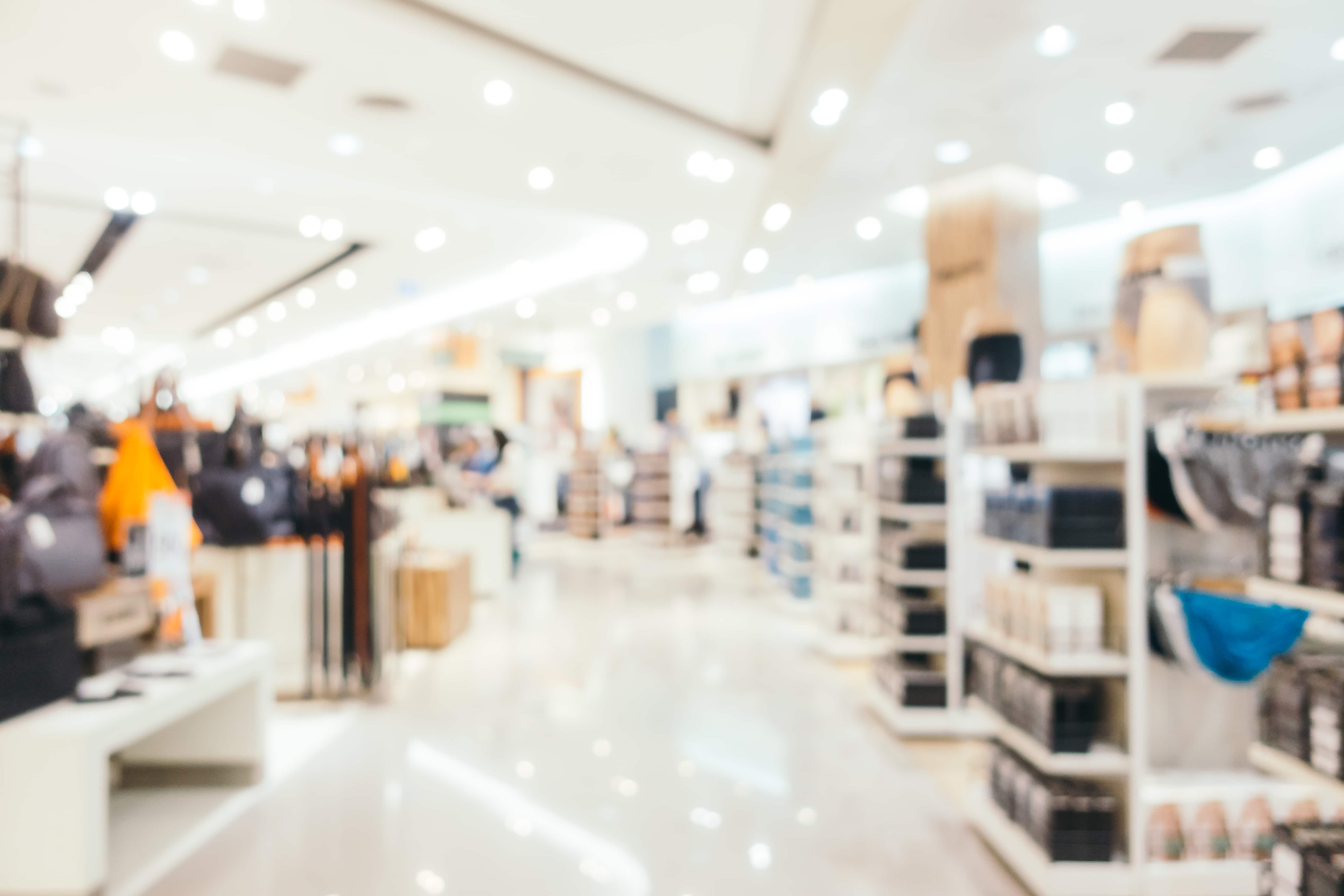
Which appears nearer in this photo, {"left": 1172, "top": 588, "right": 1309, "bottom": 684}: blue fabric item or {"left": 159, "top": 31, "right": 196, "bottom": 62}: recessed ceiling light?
{"left": 1172, "top": 588, "right": 1309, "bottom": 684}: blue fabric item

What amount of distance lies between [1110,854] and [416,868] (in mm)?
2242

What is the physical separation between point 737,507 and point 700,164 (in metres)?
6.09

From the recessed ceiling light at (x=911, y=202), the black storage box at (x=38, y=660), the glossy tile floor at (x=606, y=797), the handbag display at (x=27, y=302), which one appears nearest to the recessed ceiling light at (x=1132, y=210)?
the recessed ceiling light at (x=911, y=202)

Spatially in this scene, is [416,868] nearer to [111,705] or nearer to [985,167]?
[111,705]

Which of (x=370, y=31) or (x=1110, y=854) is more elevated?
(x=370, y=31)

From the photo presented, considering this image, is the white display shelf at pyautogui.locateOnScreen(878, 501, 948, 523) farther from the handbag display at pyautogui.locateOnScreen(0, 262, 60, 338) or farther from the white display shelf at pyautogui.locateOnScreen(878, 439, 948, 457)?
the handbag display at pyautogui.locateOnScreen(0, 262, 60, 338)

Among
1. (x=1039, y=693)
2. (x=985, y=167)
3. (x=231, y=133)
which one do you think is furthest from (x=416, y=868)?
(x=985, y=167)

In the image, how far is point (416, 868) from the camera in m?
2.95

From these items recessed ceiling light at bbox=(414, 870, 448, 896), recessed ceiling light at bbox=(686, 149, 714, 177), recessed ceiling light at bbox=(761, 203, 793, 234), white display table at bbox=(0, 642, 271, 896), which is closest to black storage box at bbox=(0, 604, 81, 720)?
white display table at bbox=(0, 642, 271, 896)

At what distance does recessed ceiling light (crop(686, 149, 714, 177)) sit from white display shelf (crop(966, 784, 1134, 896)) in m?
4.66

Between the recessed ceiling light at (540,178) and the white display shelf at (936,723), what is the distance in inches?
171

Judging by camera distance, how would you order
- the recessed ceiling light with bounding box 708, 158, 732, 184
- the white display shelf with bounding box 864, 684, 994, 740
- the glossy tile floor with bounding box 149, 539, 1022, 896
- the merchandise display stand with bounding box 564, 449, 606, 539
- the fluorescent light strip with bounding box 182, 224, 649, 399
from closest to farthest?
the glossy tile floor with bounding box 149, 539, 1022, 896, the white display shelf with bounding box 864, 684, 994, 740, the recessed ceiling light with bounding box 708, 158, 732, 184, the fluorescent light strip with bounding box 182, 224, 649, 399, the merchandise display stand with bounding box 564, 449, 606, 539

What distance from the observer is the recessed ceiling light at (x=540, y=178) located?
6.32m

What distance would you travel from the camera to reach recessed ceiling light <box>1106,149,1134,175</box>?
19.5 feet
